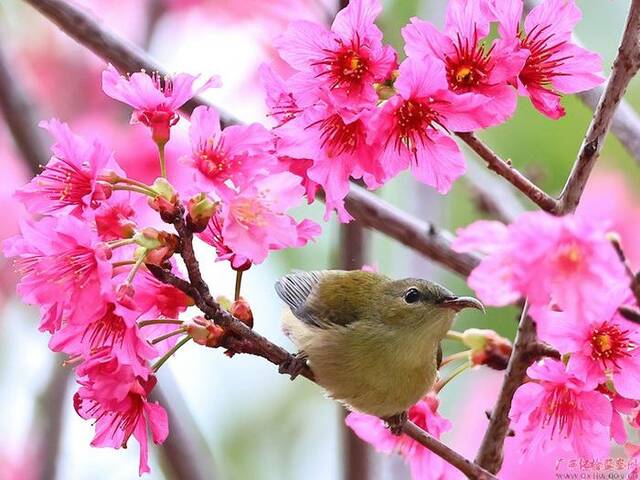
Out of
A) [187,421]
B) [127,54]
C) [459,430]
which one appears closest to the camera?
[127,54]

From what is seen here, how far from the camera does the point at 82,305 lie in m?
1.51

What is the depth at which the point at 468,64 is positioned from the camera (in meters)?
1.62

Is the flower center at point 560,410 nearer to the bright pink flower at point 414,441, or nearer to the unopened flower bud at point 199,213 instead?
the bright pink flower at point 414,441

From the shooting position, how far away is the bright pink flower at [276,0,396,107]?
1.60 meters

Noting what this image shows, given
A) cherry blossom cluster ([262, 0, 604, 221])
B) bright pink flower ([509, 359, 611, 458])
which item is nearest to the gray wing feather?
cherry blossom cluster ([262, 0, 604, 221])

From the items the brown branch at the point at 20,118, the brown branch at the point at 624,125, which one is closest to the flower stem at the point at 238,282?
the brown branch at the point at 624,125

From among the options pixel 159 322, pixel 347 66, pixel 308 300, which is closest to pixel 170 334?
pixel 159 322

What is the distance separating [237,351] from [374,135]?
42 cm

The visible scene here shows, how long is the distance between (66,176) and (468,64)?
69 cm

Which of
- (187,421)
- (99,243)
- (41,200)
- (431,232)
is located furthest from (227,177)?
(187,421)

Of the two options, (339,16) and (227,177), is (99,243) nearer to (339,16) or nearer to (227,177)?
(227,177)

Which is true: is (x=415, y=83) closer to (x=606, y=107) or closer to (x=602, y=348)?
(x=606, y=107)

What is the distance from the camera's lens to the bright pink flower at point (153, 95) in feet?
5.47

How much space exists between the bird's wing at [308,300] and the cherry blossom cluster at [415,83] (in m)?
0.63
